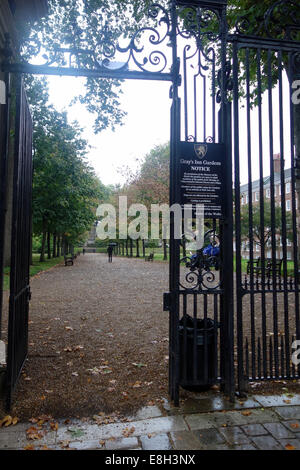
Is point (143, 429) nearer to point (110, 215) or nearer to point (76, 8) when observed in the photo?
point (76, 8)

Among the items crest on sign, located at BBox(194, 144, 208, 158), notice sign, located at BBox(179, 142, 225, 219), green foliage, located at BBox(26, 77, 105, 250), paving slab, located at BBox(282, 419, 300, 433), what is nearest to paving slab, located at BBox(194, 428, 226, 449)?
paving slab, located at BBox(282, 419, 300, 433)

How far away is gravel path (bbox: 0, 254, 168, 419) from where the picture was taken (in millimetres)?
4008

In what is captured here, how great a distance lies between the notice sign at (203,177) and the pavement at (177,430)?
227cm

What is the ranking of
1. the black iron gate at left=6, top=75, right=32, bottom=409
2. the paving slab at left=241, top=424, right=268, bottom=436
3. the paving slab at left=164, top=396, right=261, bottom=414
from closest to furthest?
1. the paving slab at left=241, top=424, right=268, bottom=436
2. the paving slab at left=164, top=396, right=261, bottom=414
3. the black iron gate at left=6, top=75, right=32, bottom=409

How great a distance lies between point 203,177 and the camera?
416 centimetres

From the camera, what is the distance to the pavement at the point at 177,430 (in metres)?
3.04

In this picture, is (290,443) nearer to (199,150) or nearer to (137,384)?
(137,384)

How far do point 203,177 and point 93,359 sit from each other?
138 inches

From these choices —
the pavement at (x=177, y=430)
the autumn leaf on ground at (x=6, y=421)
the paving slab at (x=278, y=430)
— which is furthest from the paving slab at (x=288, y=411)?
the autumn leaf on ground at (x=6, y=421)

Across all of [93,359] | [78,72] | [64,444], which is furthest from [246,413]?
[78,72]

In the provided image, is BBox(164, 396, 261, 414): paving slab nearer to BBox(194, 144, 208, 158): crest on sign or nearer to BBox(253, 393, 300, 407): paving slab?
BBox(253, 393, 300, 407): paving slab

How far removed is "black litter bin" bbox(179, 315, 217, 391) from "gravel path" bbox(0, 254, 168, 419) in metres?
0.43

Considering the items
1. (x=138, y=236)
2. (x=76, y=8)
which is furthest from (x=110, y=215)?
(x=76, y=8)

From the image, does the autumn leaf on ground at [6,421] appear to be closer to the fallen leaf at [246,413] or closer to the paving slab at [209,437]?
the paving slab at [209,437]
